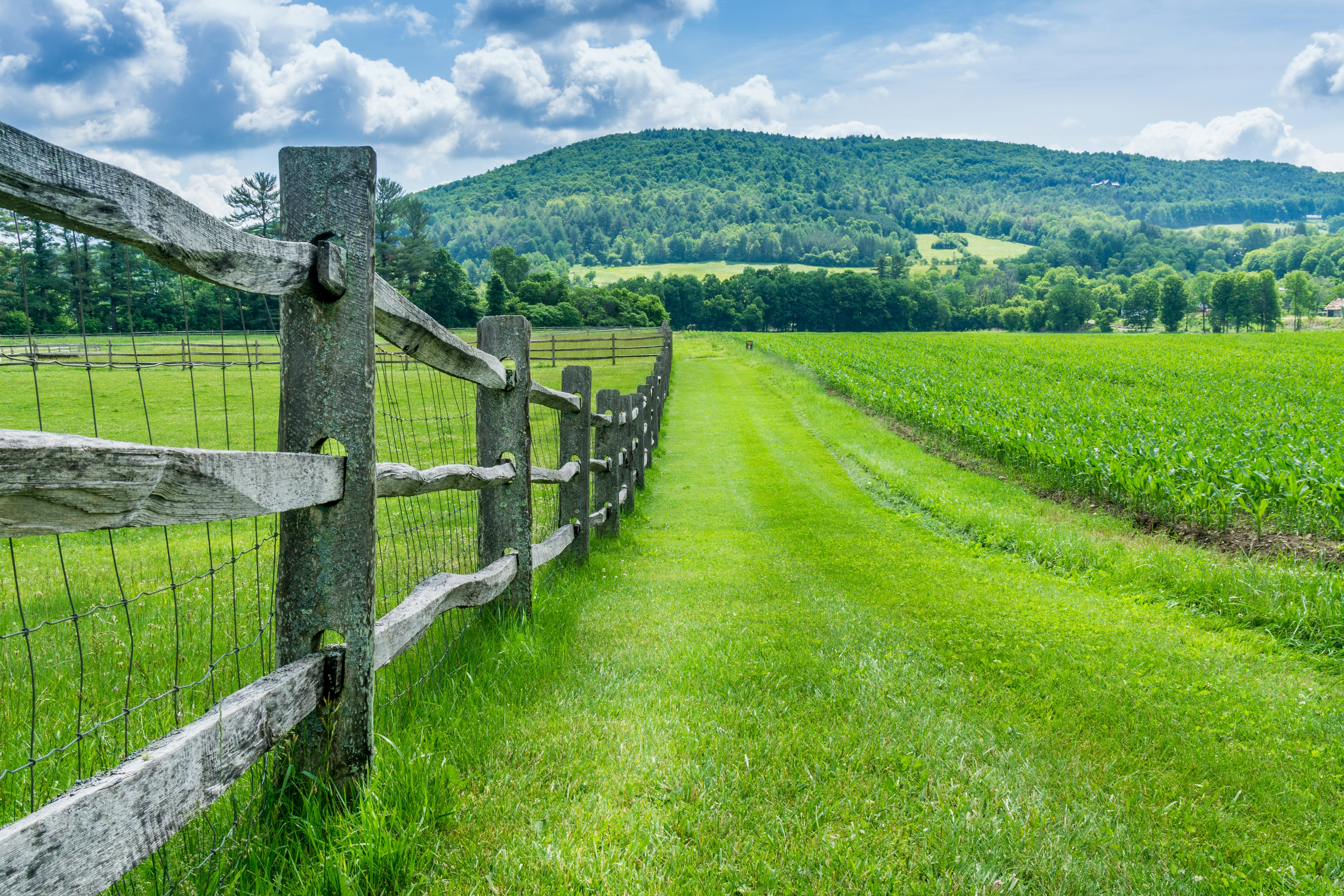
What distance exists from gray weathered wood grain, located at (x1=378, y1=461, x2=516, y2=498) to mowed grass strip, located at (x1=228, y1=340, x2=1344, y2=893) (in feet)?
2.85

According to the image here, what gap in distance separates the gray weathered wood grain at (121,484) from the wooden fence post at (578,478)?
4.41 meters

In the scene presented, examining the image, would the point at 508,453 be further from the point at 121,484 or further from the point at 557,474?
the point at 121,484

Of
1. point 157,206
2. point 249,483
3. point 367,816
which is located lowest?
point 367,816

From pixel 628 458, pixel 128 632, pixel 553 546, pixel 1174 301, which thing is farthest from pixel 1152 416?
pixel 1174 301

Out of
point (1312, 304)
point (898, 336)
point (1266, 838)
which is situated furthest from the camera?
point (1312, 304)

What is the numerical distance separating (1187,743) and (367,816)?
3625mm

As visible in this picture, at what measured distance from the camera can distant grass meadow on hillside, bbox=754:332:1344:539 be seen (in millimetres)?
8695

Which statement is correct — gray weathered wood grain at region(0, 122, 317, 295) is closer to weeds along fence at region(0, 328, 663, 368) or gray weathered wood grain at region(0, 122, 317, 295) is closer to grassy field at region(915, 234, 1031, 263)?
weeds along fence at region(0, 328, 663, 368)

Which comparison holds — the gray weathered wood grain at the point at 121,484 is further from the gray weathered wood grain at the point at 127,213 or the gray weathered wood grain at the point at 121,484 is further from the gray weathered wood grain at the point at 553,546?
the gray weathered wood grain at the point at 553,546

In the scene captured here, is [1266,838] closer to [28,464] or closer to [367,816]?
[367,816]

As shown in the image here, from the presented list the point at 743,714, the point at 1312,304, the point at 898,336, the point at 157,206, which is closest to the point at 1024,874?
the point at 743,714

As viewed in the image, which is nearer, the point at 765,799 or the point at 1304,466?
the point at 765,799

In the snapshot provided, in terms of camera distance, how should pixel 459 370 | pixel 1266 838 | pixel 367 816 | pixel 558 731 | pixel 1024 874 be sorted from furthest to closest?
pixel 459 370
pixel 558 731
pixel 1266 838
pixel 1024 874
pixel 367 816

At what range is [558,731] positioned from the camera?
3217 millimetres
